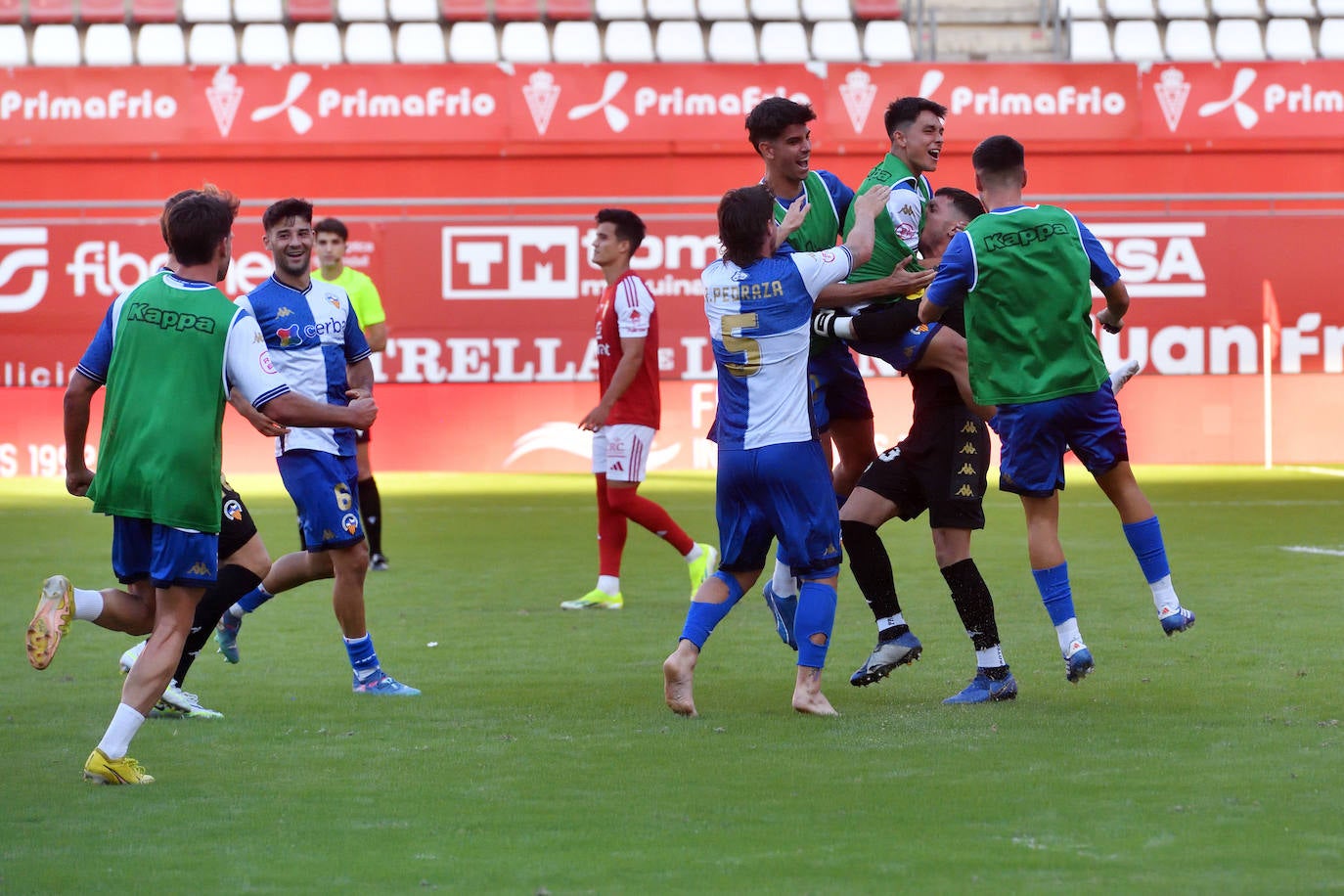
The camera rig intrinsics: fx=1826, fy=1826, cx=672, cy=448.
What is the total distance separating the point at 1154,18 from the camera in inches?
1076

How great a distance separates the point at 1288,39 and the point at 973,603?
2305 cm

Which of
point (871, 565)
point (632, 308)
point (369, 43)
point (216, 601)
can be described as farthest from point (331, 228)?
point (369, 43)

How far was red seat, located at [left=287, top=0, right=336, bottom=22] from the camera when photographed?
86.0 feet

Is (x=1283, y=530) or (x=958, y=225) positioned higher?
(x=958, y=225)

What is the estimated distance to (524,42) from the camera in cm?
2592

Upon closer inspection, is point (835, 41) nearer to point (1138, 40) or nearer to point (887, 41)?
point (887, 41)

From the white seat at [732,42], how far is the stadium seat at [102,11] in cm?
841

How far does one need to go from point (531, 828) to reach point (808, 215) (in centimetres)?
313

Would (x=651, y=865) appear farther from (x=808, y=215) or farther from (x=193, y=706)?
Answer: (x=808, y=215)

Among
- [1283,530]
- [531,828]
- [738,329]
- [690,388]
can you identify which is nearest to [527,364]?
[690,388]

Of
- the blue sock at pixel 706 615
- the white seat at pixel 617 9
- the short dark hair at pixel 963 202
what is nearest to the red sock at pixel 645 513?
the short dark hair at pixel 963 202

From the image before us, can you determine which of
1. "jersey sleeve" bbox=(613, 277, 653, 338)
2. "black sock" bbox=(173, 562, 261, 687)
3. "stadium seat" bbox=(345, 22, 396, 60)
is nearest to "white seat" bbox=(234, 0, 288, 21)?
"stadium seat" bbox=(345, 22, 396, 60)

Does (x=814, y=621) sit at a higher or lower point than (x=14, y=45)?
lower

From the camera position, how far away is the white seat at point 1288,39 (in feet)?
88.4
